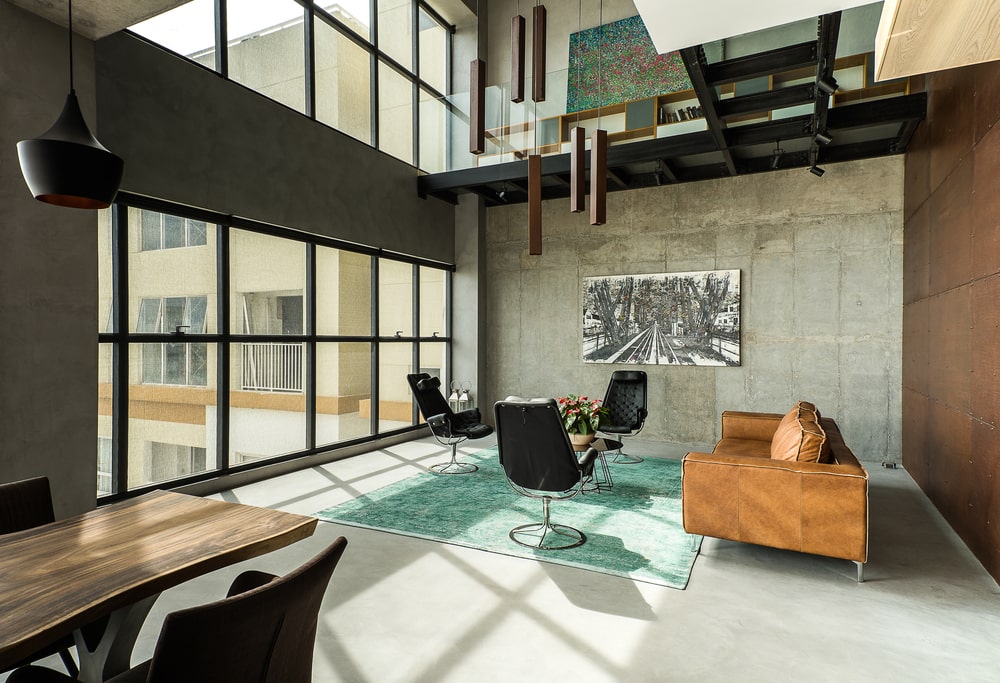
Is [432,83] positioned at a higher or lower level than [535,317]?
higher

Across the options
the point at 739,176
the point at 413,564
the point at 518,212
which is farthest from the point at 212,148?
the point at 739,176

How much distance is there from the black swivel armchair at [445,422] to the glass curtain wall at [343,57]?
3239 mm

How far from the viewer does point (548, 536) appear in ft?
13.1

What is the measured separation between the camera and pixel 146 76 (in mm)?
4570

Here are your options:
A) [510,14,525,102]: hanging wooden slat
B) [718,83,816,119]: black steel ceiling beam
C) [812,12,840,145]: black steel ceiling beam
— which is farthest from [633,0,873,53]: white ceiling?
[718,83,816,119]: black steel ceiling beam

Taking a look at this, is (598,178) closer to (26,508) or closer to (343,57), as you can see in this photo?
(343,57)

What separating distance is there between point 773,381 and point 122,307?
698 cm

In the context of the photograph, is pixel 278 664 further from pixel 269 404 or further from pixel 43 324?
pixel 269 404

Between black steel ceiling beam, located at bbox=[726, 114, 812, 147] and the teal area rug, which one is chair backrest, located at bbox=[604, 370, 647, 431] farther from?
black steel ceiling beam, located at bbox=[726, 114, 812, 147]

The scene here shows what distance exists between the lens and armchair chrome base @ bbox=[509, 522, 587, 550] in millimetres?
3797

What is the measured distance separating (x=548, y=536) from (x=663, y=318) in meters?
4.43

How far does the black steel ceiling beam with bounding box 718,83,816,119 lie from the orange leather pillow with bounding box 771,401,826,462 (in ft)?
9.22

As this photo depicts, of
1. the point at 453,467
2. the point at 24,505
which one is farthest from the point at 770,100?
the point at 24,505

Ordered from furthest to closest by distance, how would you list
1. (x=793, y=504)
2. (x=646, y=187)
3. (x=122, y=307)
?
(x=646, y=187) → (x=122, y=307) → (x=793, y=504)
